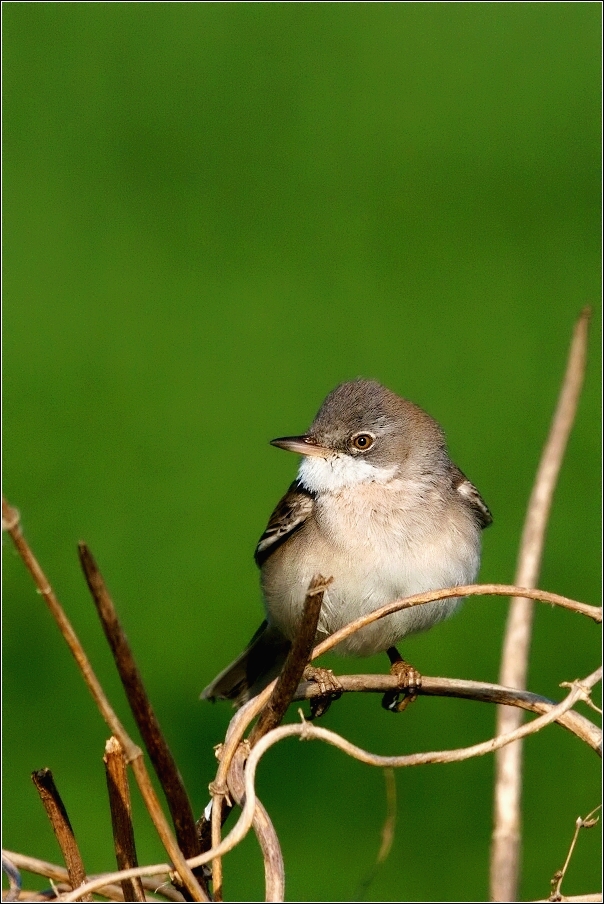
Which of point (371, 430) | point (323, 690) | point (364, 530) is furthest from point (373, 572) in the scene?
point (323, 690)

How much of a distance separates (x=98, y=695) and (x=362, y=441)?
2.93 m

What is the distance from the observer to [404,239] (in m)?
8.07

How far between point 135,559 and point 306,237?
→ 2704 millimetres

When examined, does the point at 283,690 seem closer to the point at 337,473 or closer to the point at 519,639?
the point at 519,639

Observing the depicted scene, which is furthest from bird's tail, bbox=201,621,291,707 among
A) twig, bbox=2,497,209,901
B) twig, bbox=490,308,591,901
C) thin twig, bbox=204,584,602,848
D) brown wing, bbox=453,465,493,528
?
twig, bbox=2,497,209,901

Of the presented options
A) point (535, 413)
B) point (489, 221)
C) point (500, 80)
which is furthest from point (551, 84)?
point (535, 413)

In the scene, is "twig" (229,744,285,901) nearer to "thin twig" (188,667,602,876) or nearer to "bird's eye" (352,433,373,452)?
"thin twig" (188,667,602,876)

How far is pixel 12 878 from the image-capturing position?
2207 millimetres

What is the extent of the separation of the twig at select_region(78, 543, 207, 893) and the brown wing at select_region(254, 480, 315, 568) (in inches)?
97.7

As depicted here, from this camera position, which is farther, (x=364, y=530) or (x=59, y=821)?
(x=364, y=530)

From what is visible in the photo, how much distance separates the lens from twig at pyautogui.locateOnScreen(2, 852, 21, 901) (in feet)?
7.23

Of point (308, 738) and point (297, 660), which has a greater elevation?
point (297, 660)

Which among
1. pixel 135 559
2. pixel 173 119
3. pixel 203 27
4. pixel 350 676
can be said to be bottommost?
pixel 135 559

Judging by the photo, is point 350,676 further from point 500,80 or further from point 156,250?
point 500,80
